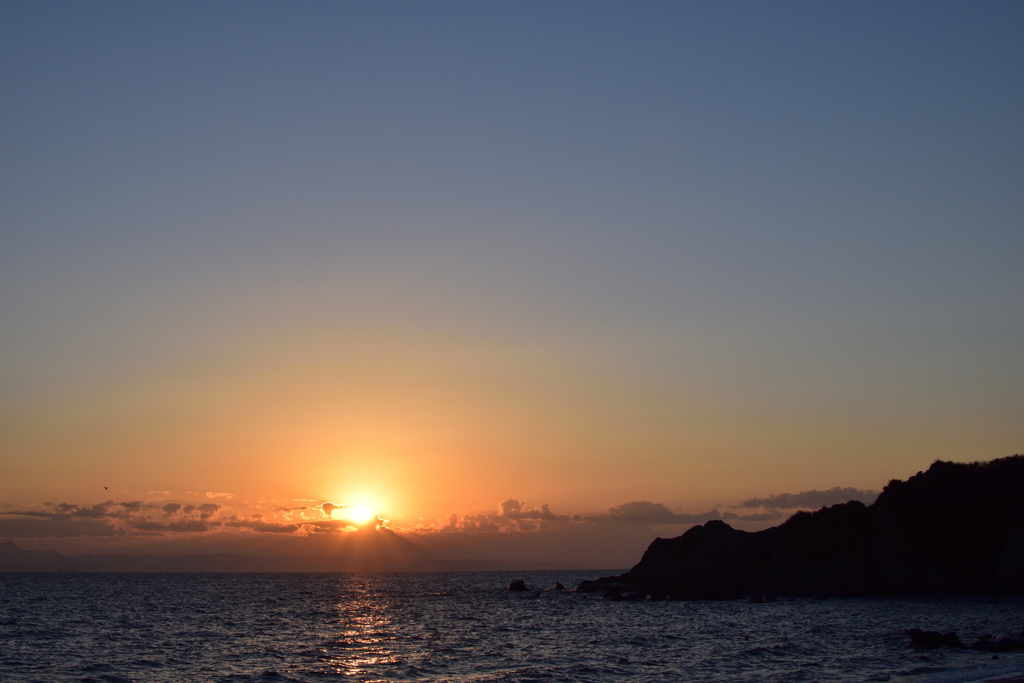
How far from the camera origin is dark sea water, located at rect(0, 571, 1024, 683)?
4169cm

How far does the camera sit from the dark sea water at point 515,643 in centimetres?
4169

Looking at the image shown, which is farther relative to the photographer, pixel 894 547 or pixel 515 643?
pixel 894 547

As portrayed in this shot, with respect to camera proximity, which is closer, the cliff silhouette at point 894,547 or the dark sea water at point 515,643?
the dark sea water at point 515,643

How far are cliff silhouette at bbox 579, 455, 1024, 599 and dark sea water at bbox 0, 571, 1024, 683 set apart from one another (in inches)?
409

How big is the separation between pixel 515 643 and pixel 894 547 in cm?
6517

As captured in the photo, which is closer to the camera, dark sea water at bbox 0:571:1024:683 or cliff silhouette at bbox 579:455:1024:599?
dark sea water at bbox 0:571:1024:683

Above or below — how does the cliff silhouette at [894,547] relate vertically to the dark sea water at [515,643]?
above

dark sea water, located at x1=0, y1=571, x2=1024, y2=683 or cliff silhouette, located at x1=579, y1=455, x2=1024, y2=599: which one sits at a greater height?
cliff silhouette, located at x1=579, y1=455, x2=1024, y2=599

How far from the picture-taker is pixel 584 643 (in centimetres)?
5609

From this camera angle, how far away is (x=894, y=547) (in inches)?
3893

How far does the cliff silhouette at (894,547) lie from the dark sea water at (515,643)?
10396mm

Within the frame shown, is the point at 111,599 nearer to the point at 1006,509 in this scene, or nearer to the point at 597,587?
the point at 597,587

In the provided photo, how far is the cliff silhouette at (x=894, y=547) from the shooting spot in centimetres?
9369

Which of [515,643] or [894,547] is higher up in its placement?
[894,547]
